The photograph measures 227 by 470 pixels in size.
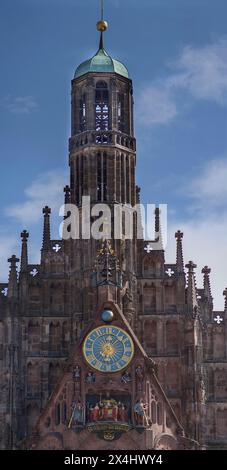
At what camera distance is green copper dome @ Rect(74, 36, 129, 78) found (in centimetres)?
9606

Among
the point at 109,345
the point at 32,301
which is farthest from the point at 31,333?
the point at 109,345

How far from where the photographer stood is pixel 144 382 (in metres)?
85.9

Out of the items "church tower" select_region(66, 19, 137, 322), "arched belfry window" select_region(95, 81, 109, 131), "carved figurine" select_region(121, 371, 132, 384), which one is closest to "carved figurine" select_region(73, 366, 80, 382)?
"carved figurine" select_region(121, 371, 132, 384)

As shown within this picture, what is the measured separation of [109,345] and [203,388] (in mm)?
7704

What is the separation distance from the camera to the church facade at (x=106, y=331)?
85.4 metres

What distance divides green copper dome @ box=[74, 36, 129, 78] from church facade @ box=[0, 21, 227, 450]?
0.10m

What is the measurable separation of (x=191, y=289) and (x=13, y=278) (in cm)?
1169

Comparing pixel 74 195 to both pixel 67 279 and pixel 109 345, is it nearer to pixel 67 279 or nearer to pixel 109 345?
pixel 67 279

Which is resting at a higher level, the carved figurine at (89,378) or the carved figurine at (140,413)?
the carved figurine at (89,378)

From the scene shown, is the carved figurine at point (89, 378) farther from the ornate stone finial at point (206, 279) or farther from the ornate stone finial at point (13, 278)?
the ornate stone finial at point (206, 279)

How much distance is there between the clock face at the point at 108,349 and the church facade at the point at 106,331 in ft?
0.20

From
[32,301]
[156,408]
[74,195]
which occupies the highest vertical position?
[74,195]

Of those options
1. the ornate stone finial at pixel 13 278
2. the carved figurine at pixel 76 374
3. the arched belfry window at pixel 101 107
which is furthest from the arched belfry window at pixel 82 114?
the carved figurine at pixel 76 374

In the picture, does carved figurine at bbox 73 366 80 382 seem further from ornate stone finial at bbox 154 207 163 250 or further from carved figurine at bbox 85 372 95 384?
ornate stone finial at bbox 154 207 163 250
